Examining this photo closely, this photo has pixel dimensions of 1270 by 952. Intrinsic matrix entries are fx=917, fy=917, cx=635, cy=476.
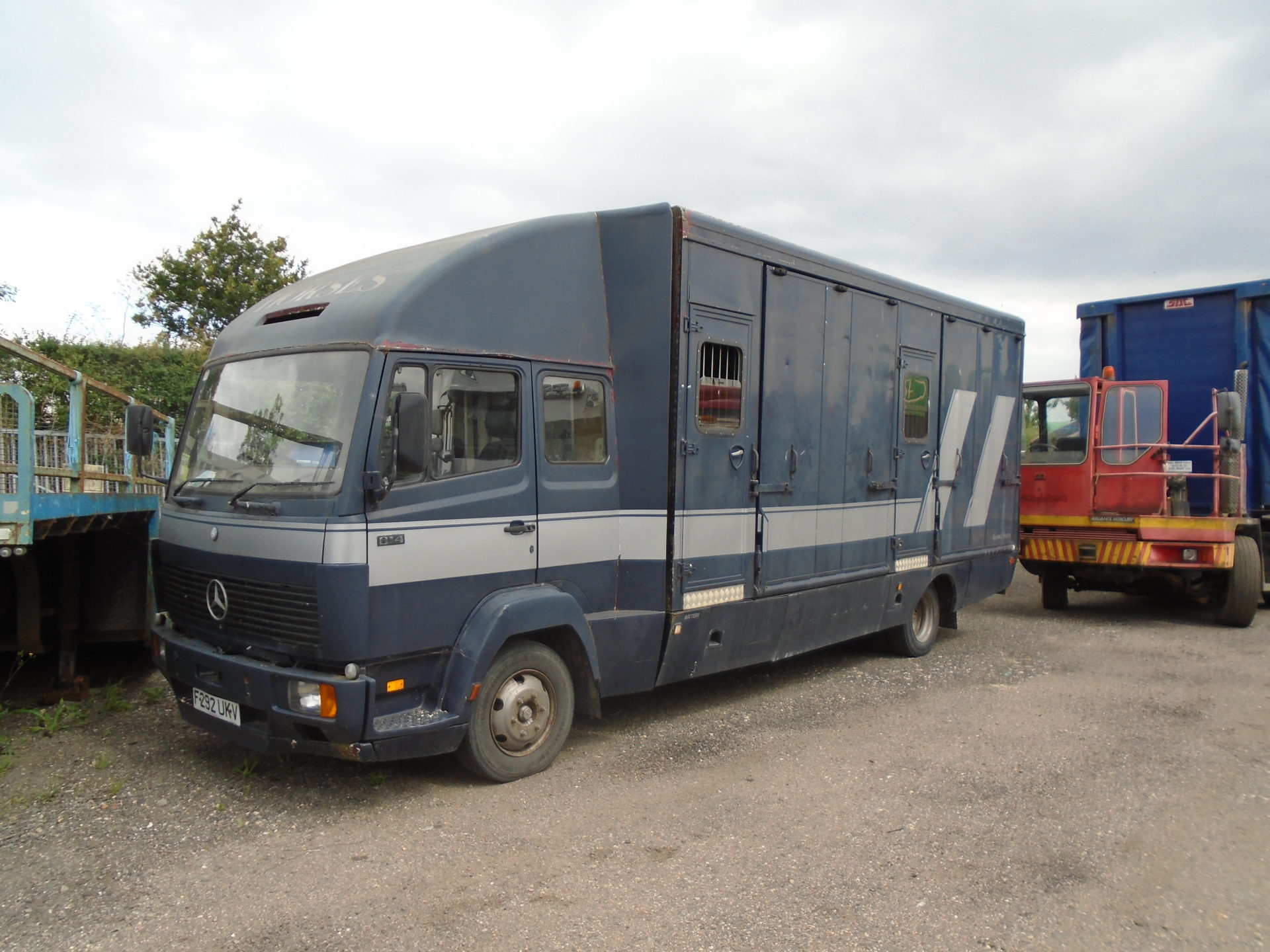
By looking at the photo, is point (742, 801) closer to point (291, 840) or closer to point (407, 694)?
point (407, 694)

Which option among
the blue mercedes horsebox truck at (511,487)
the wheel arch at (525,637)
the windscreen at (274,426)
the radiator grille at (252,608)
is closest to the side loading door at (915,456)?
the blue mercedes horsebox truck at (511,487)

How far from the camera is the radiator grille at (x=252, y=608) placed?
425cm

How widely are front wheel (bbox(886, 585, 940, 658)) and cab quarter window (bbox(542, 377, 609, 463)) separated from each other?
13.3 feet

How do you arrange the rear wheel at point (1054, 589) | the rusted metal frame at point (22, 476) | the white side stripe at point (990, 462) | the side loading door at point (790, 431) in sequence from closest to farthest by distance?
the rusted metal frame at point (22, 476)
the side loading door at point (790, 431)
the white side stripe at point (990, 462)
the rear wheel at point (1054, 589)

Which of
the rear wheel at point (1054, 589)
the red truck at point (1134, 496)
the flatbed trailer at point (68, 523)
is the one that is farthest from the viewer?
the rear wheel at point (1054, 589)

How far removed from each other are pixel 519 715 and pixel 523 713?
23 millimetres

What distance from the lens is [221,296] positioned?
19219 mm

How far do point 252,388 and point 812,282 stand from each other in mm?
3876

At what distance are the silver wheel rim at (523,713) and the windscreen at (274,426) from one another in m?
1.44

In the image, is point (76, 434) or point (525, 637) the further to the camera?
point (76, 434)

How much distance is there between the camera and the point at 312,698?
4.27m

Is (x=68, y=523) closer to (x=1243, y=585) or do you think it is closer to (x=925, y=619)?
(x=925, y=619)

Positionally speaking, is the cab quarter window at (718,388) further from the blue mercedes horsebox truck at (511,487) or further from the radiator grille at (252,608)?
the radiator grille at (252,608)

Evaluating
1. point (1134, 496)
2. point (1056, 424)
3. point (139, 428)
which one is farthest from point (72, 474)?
point (1134, 496)
